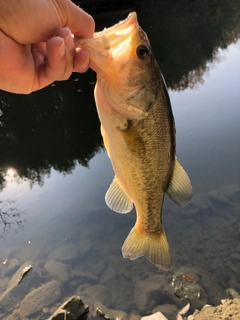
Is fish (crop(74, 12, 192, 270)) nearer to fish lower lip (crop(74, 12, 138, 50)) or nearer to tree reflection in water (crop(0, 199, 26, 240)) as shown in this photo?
fish lower lip (crop(74, 12, 138, 50))

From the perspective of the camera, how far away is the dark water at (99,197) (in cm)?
542

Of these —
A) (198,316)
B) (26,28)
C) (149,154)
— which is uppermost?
(26,28)

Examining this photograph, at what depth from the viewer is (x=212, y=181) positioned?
24.1ft

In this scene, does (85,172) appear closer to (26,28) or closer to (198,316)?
(198,316)

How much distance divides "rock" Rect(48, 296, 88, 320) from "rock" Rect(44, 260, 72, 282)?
34.5 inches

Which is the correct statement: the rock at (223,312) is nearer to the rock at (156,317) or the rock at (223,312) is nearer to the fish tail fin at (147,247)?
the rock at (156,317)

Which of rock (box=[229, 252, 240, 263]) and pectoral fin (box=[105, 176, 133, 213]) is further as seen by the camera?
rock (box=[229, 252, 240, 263])

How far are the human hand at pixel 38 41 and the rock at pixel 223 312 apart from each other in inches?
134

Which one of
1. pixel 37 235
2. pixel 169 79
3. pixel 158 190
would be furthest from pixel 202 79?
pixel 158 190

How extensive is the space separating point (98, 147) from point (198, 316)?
6.54m

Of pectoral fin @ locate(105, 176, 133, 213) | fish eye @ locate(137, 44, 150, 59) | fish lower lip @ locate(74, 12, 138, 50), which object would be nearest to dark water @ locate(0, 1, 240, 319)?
pectoral fin @ locate(105, 176, 133, 213)

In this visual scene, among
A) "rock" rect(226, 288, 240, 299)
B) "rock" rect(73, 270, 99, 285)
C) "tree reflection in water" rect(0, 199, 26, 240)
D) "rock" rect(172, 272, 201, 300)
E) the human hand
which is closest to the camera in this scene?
the human hand

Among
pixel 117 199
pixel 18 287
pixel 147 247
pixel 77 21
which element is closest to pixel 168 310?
pixel 18 287

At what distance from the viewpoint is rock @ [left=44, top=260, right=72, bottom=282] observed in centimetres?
583
